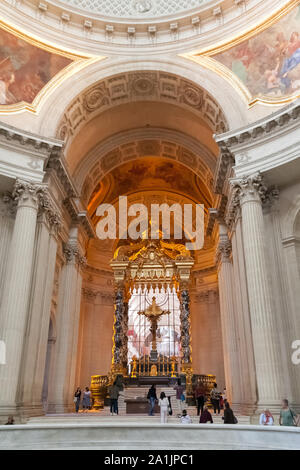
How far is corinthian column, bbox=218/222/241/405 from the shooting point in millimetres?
13805

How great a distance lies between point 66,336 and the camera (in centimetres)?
1482

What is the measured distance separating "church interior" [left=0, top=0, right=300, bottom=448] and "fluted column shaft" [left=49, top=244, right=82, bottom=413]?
60mm

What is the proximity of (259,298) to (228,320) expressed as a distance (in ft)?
15.7

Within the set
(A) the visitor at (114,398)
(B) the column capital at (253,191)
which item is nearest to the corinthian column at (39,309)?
(A) the visitor at (114,398)

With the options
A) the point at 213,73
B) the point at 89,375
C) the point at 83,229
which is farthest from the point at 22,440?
the point at 89,375

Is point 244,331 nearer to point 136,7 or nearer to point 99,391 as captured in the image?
point 99,391

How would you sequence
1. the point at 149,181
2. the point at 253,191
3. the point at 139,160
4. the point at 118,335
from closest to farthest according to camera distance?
the point at 253,191, the point at 118,335, the point at 139,160, the point at 149,181

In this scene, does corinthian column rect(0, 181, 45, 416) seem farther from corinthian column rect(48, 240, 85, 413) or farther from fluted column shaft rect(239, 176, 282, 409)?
fluted column shaft rect(239, 176, 282, 409)

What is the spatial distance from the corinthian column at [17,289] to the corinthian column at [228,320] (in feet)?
25.5

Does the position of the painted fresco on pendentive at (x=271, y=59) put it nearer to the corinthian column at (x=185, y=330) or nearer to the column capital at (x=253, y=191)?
the column capital at (x=253, y=191)

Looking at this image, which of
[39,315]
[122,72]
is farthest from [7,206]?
[122,72]

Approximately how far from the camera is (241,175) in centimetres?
1198
